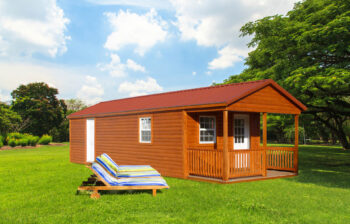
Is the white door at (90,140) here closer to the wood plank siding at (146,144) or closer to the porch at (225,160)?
the wood plank siding at (146,144)

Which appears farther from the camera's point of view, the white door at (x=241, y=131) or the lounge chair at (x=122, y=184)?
the white door at (x=241, y=131)

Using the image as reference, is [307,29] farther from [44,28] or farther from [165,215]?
[44,28]

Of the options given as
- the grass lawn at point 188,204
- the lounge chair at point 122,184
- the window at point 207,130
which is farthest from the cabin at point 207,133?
the lounge chair at point 122,184

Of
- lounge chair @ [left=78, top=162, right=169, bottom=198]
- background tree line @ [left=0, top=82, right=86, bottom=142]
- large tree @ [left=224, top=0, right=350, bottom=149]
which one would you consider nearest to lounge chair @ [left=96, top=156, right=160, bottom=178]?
lounge chair @ [left=78, top=162, right=169, bottom=198]

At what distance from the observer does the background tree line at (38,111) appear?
42688 mm

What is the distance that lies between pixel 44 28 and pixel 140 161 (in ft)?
33.0

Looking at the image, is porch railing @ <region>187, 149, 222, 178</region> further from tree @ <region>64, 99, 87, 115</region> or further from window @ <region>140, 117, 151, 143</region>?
tree @ <region>64, 99, 87, 115</region>

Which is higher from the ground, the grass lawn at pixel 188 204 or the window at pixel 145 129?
the window at pixel 145 129

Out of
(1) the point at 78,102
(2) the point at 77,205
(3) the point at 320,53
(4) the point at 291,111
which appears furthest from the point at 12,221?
(1) the point at 78,102

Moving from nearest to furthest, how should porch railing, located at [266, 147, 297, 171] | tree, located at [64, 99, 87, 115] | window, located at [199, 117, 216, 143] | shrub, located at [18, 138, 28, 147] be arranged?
window, located at [199, 117, 216, 143], porch railing, located at [266, 147, 297, 171], shrub, located at [18, 138, 28, 147], tree, located at [64, 99, 87, 115]

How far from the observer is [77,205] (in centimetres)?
719

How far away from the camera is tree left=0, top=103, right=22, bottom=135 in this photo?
35.9m

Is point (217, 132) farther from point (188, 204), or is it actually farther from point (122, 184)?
point (188, 204)

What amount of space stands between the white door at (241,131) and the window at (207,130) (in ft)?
3.46
